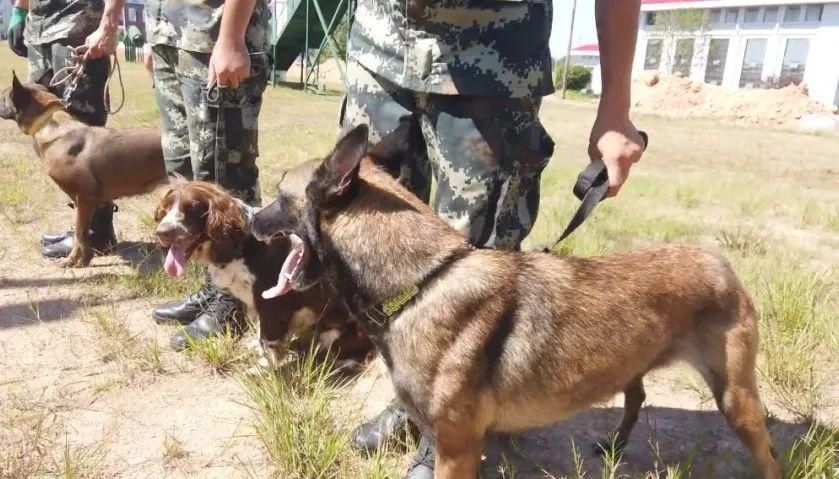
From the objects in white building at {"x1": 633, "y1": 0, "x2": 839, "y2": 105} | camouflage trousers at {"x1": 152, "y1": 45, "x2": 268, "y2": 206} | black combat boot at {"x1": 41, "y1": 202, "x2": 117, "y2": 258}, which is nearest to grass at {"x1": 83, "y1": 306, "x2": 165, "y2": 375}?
camouflage trousers at {"x1": 152, "y1": 45, "x2": 268, "y2": 206}

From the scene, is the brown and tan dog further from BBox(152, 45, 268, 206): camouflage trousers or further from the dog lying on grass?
the dog lying on grass

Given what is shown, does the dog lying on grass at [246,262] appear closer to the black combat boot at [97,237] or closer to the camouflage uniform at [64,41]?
the black combat boot at [97,237]

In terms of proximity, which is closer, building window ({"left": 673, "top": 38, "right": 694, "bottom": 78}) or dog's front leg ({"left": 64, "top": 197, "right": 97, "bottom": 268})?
dog's front leg ({"left": 64, "top": 197, "right": 97, "bottom": 268})

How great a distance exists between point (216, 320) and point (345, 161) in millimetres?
2191

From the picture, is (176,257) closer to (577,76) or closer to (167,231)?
(167,231)

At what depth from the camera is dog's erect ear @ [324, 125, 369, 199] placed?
2.05 metres

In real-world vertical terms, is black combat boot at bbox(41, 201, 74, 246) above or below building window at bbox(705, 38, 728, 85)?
below

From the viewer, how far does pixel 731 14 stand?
160 ft

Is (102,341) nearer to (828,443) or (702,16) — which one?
(828,443)

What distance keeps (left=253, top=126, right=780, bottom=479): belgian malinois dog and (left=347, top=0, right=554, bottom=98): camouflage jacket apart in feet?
1.00

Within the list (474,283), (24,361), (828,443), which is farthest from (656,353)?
(24,361)

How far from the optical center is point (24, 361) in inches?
138

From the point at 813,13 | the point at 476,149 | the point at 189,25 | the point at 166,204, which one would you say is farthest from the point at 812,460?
the point at 813,13

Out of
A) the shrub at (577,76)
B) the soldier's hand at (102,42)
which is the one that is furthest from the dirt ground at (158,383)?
the shrub at (577,76)
